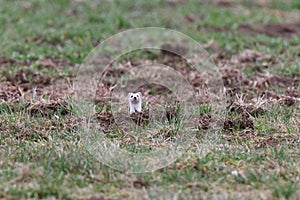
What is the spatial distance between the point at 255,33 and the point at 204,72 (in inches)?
89.6

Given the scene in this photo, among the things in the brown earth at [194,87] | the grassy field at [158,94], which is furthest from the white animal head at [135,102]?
the grassy field at [158,94]

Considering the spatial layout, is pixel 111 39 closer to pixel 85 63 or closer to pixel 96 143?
pixel 85 63

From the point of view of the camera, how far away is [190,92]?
6.70m

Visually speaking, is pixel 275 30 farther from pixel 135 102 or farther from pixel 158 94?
pixel 135 102

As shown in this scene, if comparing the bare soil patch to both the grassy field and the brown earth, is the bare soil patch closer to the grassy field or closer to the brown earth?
the grassy field

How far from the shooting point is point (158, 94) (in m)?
6.85

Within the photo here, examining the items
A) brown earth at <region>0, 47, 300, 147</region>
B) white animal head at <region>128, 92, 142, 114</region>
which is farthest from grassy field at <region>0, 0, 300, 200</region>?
white animal head at <region>128, 92, 142, 114</region>

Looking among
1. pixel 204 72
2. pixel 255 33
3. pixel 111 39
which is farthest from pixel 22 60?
pixel 255 33

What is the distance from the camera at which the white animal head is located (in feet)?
18.0

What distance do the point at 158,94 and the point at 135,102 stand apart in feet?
4.26

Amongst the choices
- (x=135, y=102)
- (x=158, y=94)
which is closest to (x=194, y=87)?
(x=158, y=94)

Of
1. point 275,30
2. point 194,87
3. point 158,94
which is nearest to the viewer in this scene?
point 158,94

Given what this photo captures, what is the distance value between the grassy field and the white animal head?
24 cm

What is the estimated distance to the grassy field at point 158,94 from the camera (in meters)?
4.32
